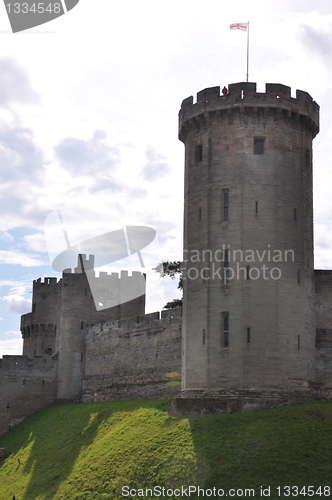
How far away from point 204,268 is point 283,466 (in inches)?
426

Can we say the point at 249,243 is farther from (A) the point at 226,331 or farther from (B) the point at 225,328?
(A) the point at 226,331

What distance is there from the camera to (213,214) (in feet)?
121

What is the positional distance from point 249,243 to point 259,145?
16.1 feet

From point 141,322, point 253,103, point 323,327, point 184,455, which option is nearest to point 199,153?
point 253,103

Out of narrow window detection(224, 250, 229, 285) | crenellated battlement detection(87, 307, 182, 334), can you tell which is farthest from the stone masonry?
crenellated battlement detection(87, 307, 182, 334)

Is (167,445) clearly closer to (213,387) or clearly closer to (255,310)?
(213,387)

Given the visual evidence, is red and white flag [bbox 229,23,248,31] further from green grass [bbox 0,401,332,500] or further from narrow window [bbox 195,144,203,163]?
green grass [bbox 0,401,332,500]

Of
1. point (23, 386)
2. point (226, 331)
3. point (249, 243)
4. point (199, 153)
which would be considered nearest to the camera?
point (226, 331)

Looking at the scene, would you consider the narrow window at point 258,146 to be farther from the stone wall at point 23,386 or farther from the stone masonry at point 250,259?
the stone wall at point 23,386

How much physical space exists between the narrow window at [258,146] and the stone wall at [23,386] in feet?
83.8

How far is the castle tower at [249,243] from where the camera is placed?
34.8 m

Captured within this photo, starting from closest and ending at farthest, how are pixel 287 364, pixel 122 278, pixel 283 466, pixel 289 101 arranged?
1. pixel 283 466
2. pixel 287 364
3. pixel 289 101
4. pixel 122 278

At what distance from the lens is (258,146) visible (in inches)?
1452

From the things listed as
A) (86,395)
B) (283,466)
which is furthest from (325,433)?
(86,395)
